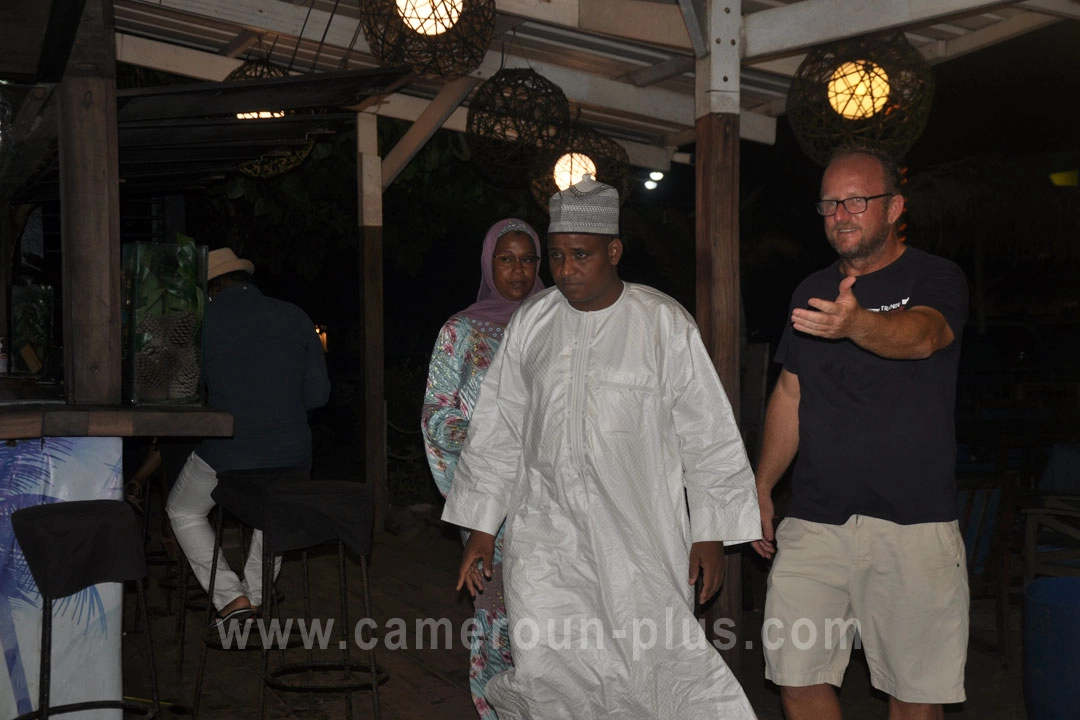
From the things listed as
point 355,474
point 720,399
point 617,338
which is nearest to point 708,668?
point 720,399

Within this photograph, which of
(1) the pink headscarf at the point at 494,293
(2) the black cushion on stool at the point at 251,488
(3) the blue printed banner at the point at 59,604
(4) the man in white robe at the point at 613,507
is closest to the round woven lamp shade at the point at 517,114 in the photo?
(1) the pink headscarf at the point at 494,293

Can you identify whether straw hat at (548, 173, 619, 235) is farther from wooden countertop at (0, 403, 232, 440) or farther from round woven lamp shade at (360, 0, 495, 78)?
round woven lamp shade at (360, 0, 495, 78)

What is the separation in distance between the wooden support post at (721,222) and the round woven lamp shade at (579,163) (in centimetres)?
234

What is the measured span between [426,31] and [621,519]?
2700 mm

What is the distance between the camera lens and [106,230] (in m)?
3.83

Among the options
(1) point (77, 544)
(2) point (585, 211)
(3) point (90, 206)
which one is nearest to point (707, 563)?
(2) point (585, 211)

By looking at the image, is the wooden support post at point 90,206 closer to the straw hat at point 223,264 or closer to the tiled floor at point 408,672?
the straw hat at point 223,264

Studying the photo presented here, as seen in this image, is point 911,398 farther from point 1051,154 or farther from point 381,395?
point 1051,154

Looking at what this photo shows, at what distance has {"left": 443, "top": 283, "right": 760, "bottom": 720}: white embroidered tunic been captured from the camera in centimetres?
320

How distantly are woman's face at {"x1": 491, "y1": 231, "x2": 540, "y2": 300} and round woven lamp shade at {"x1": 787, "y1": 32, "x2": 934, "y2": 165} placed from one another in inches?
79.2

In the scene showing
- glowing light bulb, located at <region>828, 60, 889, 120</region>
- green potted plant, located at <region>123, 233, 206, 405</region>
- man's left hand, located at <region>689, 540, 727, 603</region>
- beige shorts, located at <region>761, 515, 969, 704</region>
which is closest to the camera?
beige shorts, located at <region>761, 515, 969, 704</region>

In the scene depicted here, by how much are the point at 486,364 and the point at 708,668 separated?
1.43 meters

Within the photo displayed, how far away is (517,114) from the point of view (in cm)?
641

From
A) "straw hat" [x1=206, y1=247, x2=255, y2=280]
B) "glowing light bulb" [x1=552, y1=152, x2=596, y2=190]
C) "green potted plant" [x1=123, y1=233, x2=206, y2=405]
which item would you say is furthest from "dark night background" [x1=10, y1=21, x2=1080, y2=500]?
"green potted plant" [x1=123, y1=233, x2=206, y2=405]
